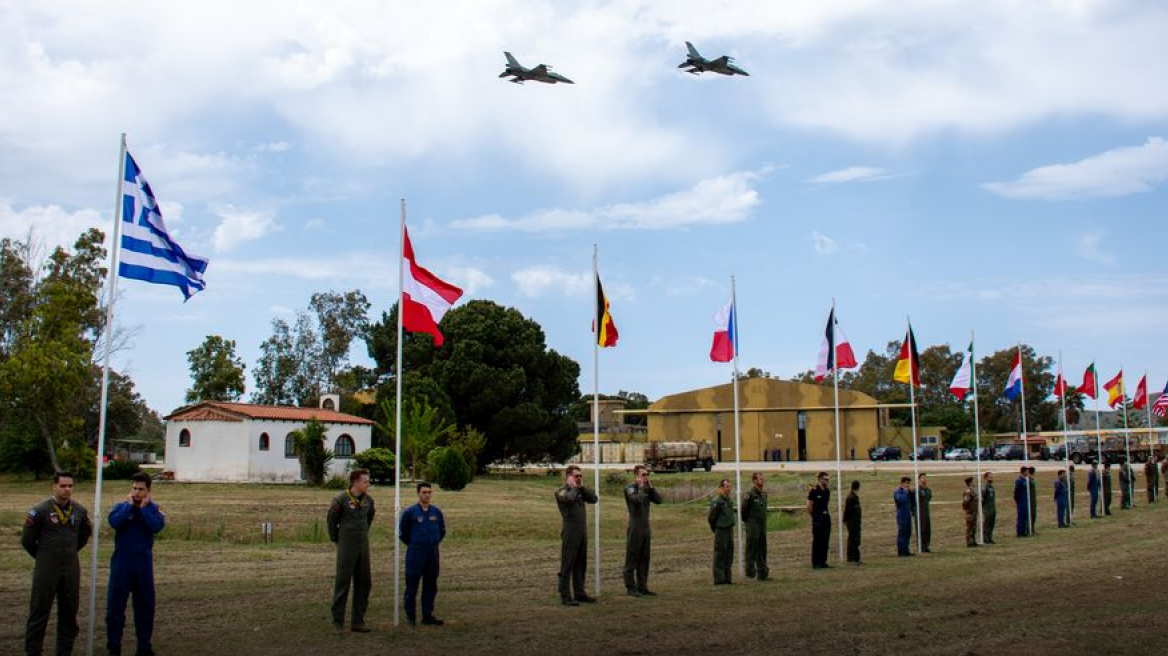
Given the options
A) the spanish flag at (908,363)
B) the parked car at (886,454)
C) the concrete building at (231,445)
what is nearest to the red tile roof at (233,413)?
the concrete building at (231,445)

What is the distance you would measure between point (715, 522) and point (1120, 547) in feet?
35.1

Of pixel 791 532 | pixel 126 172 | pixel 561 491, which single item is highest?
pixel 126 172

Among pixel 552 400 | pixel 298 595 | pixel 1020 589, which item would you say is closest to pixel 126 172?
pixel 298 595

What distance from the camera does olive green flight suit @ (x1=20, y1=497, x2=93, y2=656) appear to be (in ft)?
34.6

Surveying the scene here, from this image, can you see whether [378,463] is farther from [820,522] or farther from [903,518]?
[820,522]

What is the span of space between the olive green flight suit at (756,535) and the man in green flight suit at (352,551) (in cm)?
770

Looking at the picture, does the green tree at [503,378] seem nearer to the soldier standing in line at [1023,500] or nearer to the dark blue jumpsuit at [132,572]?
the soldier standing in line at [1023,500]

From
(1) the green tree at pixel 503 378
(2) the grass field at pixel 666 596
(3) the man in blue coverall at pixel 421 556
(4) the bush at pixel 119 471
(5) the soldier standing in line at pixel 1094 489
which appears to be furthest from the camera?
(1) the green tree at pixel 503 378

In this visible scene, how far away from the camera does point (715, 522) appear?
17.3 metres

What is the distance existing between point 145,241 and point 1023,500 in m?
22.6

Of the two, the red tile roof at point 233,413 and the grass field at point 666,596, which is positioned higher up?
the red tile roof at point 233,413

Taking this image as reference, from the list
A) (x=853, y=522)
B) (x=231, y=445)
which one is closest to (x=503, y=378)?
(x=231, y=445)

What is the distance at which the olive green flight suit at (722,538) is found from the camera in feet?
56.0

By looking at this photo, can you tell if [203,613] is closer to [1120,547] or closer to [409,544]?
[409,544]
